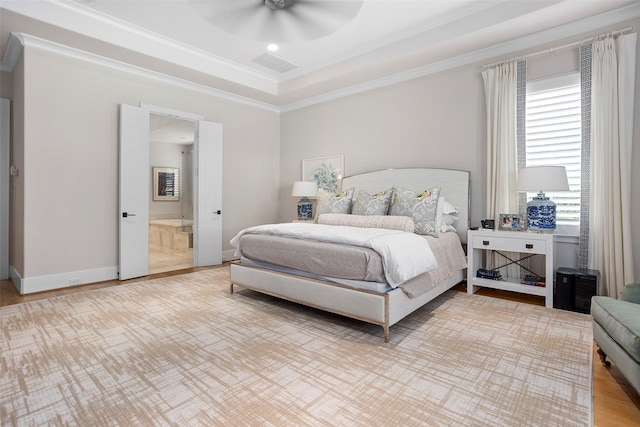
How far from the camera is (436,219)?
3.42m

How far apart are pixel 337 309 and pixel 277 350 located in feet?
1.96

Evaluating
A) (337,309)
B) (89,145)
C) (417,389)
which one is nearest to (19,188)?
(89,145)

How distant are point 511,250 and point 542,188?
2.20ft

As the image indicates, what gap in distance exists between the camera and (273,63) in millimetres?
4781

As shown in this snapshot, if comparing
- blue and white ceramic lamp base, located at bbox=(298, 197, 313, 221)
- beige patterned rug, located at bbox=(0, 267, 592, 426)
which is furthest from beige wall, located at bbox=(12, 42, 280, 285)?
blue and white ceramic lamp base, located at bbox=(298, 197, 313, 221)

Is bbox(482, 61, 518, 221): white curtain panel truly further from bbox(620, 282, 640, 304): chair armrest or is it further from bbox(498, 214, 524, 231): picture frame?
bbox(620, 282, 640, 304): chair armrest

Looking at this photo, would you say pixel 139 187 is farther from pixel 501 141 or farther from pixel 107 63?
pixel 501 141

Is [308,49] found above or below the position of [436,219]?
above

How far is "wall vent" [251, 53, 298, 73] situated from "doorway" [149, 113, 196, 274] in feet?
7.72

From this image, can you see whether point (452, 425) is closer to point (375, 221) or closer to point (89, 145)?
point (375, 221)

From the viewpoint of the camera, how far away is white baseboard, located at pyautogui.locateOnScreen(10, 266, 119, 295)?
360cm

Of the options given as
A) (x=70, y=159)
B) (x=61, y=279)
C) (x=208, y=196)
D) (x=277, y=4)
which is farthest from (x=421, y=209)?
(x=61, y=279)

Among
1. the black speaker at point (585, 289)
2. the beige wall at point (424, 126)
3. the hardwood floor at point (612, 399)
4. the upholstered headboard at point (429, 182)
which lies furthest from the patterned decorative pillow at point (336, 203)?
the hardwood floor at point (612, 399)

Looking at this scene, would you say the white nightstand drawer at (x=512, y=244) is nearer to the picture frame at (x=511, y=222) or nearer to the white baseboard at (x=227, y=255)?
the picture frame at (x=511, y=222)
